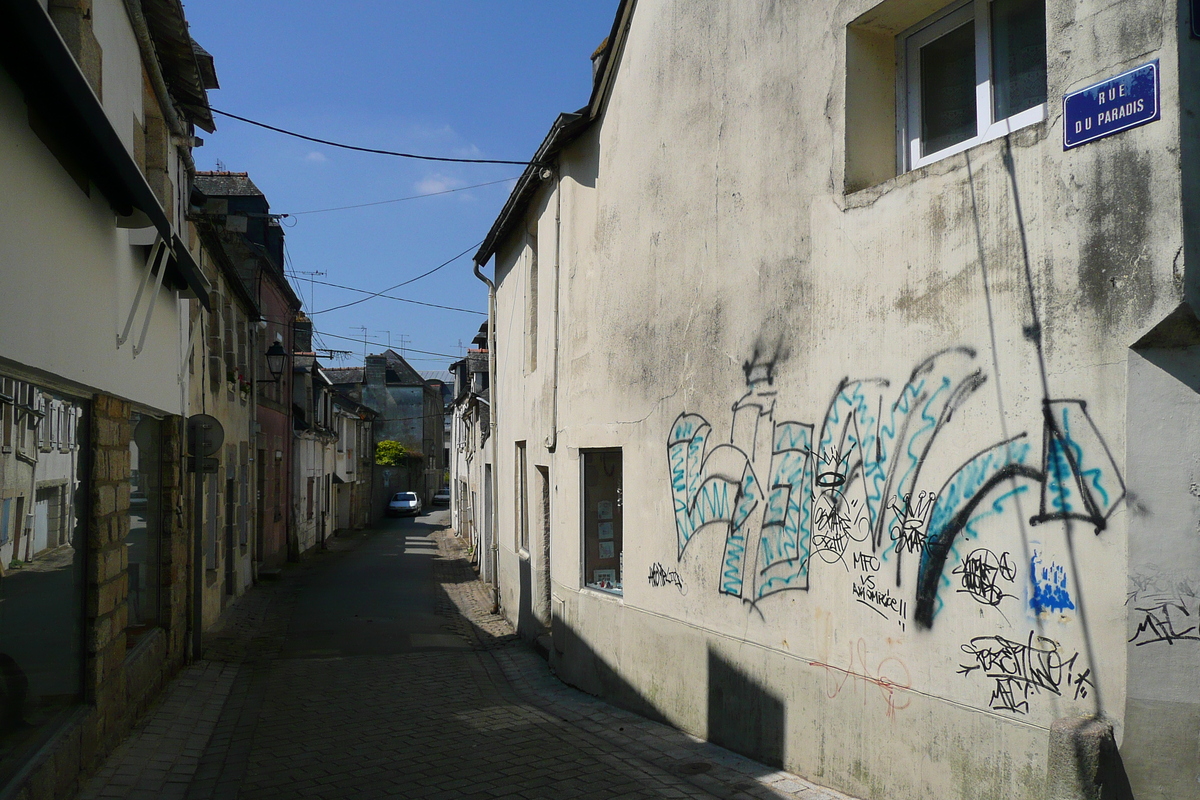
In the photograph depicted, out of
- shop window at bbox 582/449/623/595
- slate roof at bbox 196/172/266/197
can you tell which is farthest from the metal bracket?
slate roof at bbox 196/172/266/197

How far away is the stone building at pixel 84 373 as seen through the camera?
4.54 meters

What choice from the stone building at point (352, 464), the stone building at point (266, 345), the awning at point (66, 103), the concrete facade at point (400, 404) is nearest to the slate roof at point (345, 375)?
the concrete facade at point (400, 404)

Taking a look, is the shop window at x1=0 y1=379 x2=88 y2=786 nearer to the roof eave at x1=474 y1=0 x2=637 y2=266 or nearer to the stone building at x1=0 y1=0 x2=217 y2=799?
the stone building at x1=0 y1=0 x2=217 y2=799

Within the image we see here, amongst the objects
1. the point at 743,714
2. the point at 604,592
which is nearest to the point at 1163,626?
the point at 743,714

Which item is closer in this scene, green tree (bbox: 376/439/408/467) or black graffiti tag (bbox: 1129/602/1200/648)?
black graffiti tag (bbox: 1129/602/1200/648)

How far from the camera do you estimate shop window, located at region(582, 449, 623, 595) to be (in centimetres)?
908

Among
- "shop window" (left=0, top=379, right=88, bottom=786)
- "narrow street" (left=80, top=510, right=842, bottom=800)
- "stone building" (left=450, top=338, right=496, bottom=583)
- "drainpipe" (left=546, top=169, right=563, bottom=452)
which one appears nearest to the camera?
"shop window" (left=0, top=379, right=88, bottom=786)

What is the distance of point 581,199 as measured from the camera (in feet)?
30.5

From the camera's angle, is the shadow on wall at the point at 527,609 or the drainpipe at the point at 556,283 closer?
the drainpipe at the point at 556,283

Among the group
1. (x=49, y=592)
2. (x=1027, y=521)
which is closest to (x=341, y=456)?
(x=49, y=592)

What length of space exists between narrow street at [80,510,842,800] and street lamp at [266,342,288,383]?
6511mm

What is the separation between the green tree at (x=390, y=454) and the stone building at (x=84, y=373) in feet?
142

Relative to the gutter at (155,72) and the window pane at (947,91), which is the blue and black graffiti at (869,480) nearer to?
the window pane at (947,91)

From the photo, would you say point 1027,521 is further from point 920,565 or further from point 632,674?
point 632,674
